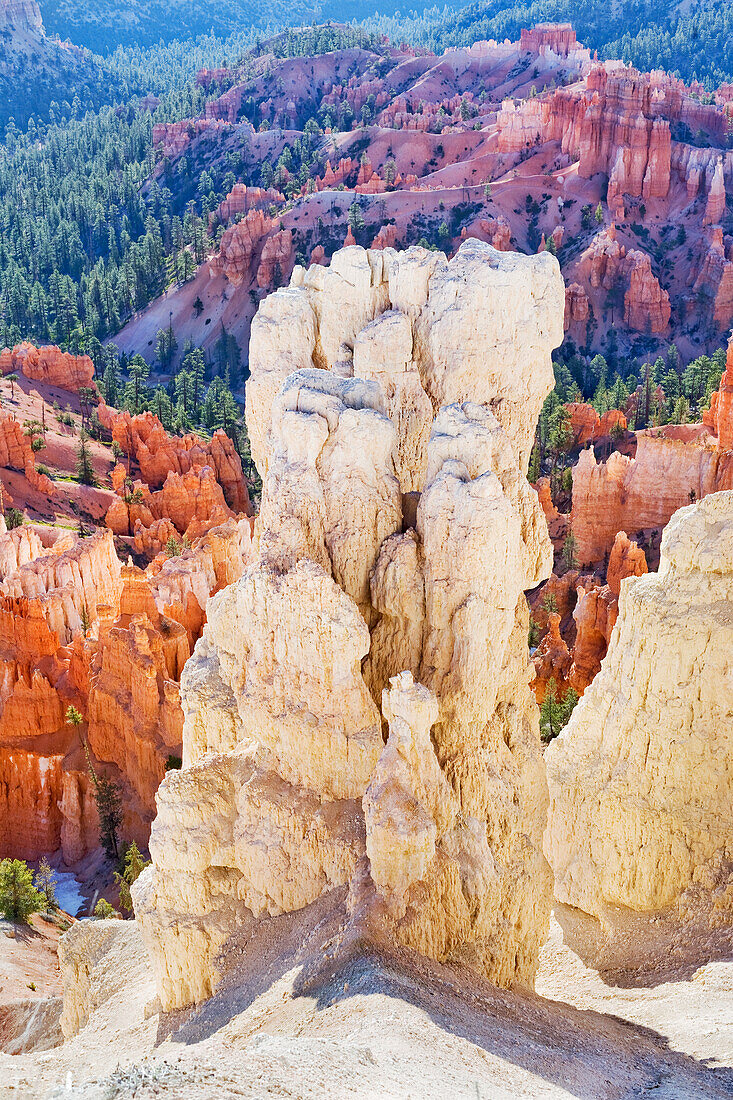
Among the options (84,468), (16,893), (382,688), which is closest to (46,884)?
(16,893)

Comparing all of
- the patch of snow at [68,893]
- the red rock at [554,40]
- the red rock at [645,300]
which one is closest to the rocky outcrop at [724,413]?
the patch of snow at [68,893]

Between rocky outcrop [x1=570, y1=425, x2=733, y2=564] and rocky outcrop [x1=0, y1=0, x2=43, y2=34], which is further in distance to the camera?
rocky outcrop [x1=0, y1=0, x2=43, y2=34]

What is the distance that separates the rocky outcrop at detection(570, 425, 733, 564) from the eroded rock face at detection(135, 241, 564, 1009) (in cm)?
2654

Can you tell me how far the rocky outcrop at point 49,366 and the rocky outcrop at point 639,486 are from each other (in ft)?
113

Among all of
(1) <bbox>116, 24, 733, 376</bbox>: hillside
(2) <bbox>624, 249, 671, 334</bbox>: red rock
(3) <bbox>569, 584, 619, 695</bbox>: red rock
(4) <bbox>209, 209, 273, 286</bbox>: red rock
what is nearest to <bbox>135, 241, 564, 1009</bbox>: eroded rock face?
(3) <bbox>569, 584, 619, 695</bbox>: red rock

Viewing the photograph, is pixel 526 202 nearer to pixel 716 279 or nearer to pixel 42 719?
pixel 716 279

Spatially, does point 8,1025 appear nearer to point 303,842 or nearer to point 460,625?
point 303,842

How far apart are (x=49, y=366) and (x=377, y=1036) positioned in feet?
191

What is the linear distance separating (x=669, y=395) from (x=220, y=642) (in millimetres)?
52401

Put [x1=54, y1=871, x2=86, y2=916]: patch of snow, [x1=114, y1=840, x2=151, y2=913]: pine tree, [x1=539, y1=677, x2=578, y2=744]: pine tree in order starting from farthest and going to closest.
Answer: [x1=539, y1=677, x2=578, y2=744]: pine tree < [x1=54, y1=871, x2=86, y2=916]: patch of snow < [x1=114, y1=840, x2=151, y2=913]: pine tree

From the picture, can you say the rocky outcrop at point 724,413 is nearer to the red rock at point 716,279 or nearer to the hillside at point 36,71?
the red rock at point 716,279

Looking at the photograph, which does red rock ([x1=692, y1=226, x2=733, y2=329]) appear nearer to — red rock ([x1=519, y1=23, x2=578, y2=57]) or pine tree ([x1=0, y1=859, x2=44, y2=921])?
red rock ([x1=519, y1=23, x2=578, y2=57])

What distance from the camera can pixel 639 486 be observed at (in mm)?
39000

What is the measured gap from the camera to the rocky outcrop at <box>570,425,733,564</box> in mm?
37906
